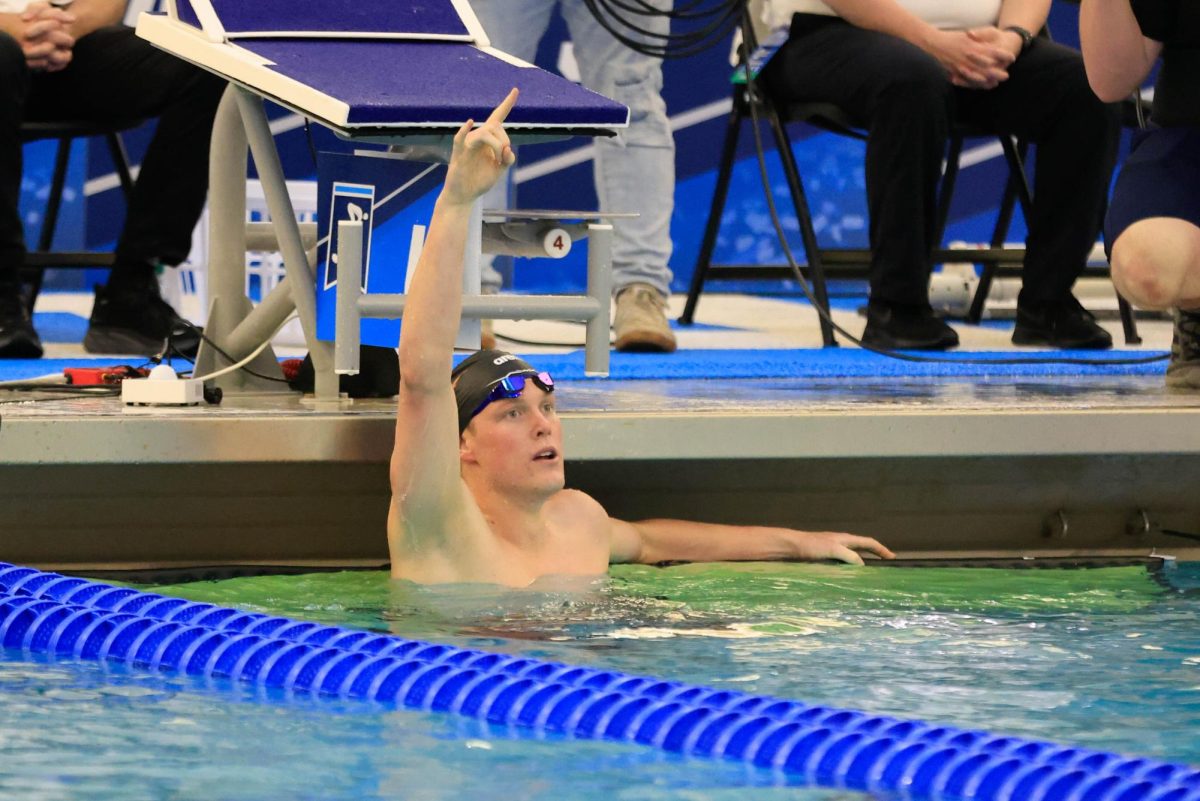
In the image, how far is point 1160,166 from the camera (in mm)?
3652

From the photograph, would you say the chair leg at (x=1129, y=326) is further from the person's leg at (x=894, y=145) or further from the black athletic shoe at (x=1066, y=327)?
the person's leg at (x=894, y=145)

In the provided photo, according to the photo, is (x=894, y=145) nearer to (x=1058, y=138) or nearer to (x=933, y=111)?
(x=933, y=111)

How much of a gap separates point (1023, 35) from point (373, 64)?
7.45ft

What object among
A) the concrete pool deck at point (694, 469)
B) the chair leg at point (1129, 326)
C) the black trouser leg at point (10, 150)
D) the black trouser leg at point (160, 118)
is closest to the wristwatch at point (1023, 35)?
the chair leg at point (1129, 326)

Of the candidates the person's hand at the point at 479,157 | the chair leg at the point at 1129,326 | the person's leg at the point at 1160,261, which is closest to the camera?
the person's hand at the point at 479,157

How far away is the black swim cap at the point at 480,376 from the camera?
3031 mm

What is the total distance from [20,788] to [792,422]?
164 cm

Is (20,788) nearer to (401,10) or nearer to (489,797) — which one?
(489,797)

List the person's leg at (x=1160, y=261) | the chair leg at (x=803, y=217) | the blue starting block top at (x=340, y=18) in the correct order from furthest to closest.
Result: 1. the chair leg at (x=803, y=217)
2. the person's leg at (x=1160, y=261)
3. the blue starting block top at (x=340, y=18)

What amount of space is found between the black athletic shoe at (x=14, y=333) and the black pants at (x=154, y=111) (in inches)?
10.8

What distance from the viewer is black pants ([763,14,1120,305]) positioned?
4.46 m

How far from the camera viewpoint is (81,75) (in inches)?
176

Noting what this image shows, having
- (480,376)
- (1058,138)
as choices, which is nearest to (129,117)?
(480,376)

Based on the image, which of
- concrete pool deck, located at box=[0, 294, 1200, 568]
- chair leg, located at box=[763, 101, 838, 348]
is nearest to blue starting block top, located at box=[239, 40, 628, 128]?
concrete pool deck, located at box=[0, 294, 1200, 568]
